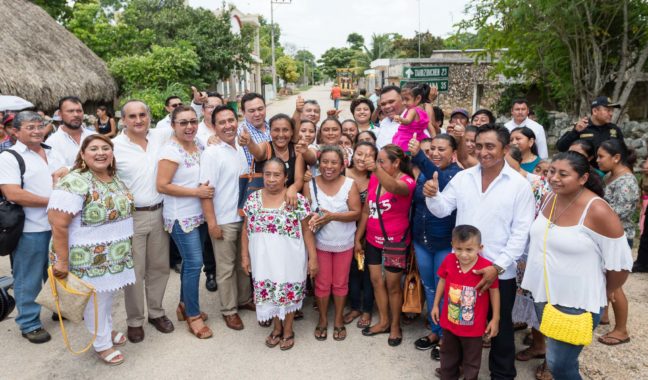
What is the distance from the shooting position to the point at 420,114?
468 cm

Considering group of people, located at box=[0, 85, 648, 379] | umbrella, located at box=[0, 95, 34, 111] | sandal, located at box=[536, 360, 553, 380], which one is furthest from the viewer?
umbrella, located at box=[0, 95, 34, 111]

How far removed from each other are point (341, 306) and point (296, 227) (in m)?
0.91

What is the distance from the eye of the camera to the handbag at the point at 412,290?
386 centimetres

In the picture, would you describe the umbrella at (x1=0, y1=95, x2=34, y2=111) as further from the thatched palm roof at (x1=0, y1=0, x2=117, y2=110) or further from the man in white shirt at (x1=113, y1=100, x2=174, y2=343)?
the man in white shirt at (x1=113, y1=100, x2=174, y2=343)

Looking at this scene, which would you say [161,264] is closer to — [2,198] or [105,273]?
[105,273]

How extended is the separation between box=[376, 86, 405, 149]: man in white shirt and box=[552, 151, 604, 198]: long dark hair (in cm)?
255

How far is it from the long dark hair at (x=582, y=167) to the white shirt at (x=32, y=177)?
404 cm

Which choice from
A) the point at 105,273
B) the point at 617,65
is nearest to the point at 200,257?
the point at 105,273

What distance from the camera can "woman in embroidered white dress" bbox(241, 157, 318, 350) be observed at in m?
3.60

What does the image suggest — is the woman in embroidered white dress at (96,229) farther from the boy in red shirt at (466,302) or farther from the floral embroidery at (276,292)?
the boy in red shirt at (466,302)

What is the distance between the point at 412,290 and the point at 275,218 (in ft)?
4.56

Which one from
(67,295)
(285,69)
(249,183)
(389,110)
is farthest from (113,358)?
(285,69)

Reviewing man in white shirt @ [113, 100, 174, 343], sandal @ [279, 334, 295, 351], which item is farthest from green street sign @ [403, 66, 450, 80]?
sandal @ [279, 334, 295, 351]

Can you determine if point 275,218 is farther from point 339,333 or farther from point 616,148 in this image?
point 616,148
